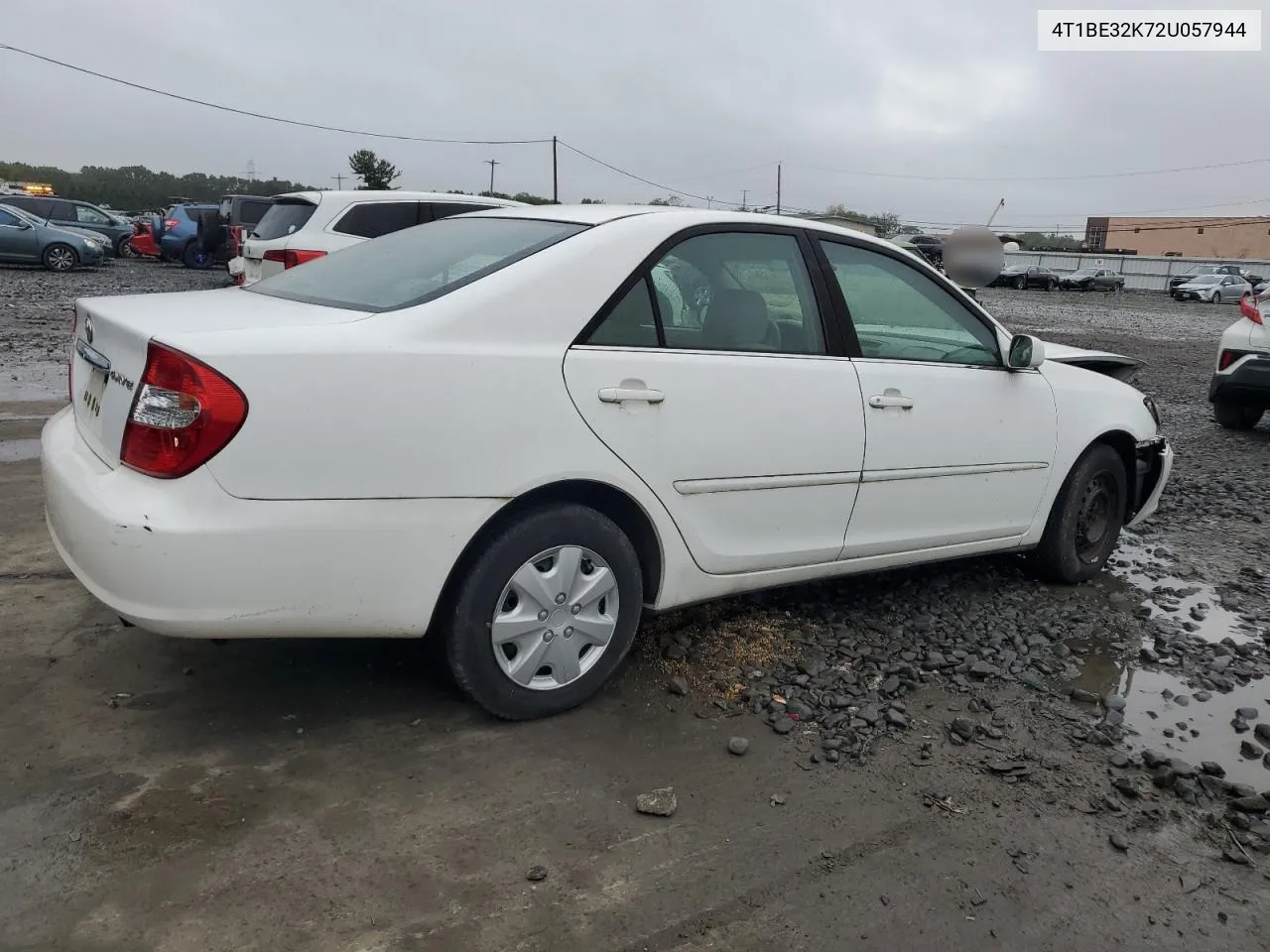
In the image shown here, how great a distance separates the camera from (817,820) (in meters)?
2.82

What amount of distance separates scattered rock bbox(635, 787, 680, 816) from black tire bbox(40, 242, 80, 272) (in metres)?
22.4

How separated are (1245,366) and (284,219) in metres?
9.33

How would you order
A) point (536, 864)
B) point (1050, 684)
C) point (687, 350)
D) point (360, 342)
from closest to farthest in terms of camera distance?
point (536, 864), point (360, 342), point (687, 350), point (1050, 684)

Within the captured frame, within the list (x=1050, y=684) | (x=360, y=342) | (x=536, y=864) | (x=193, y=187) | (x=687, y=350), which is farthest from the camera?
(x=193, y=187)

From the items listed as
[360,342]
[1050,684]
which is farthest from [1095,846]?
[360,342]

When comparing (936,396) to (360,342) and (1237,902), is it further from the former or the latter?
(360,342)

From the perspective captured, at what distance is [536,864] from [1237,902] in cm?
178

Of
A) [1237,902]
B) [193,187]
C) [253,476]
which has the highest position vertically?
[193,187]

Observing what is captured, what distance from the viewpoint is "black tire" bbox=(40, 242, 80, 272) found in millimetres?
20969

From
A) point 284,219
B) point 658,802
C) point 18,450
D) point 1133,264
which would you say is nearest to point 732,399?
point 658,802

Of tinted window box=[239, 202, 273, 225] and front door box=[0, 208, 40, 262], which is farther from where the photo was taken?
front door box=[0, 208, 40, 262]

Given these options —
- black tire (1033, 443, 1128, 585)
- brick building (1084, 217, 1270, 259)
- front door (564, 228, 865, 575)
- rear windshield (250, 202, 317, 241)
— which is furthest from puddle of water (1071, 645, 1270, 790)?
brick building (1084, 217, 1270, 259)

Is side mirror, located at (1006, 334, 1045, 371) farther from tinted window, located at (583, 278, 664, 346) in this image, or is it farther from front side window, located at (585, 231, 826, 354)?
tinted window, located at (583, 278, 664, 346)

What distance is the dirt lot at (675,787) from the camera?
2371 mm
